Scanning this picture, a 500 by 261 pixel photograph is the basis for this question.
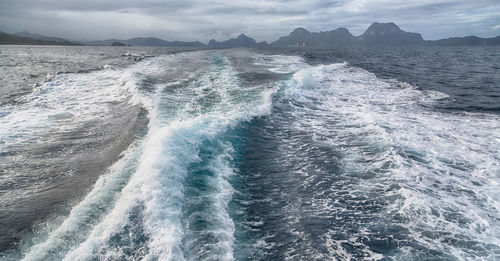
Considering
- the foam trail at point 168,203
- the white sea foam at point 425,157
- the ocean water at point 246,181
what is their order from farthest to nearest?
the white sea foam at point 425,157 < the ocean water at point 246,181 < the foam trail at point 168,203

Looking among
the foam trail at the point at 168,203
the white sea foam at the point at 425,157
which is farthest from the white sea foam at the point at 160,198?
the white sea foam at the point at 425,157

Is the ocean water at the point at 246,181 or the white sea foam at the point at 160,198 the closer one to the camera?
the white sea foam at the point at 160,198

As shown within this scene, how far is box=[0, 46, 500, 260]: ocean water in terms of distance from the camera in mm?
5125

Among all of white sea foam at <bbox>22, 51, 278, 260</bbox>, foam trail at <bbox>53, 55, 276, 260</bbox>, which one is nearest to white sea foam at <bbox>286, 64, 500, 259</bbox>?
foam trail at <bbox>53, 55, 276, 260</bbox>

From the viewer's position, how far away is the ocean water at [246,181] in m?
5.12

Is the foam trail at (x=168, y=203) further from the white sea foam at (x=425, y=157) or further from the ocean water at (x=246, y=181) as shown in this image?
the white sea foam at (x=425, y=157)

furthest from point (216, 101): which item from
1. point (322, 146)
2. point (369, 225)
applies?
point (369, 225)

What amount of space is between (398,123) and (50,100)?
17329 millimetres

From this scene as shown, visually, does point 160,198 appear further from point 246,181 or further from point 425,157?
point 425,157

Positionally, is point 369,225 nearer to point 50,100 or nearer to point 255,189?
point 255,189

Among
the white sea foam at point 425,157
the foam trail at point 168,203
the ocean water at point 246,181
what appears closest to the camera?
the foam trail at point 168,203

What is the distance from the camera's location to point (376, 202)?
6.61 m

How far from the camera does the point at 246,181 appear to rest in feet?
24.5

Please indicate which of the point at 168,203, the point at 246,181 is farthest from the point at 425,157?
the point at 168,203
